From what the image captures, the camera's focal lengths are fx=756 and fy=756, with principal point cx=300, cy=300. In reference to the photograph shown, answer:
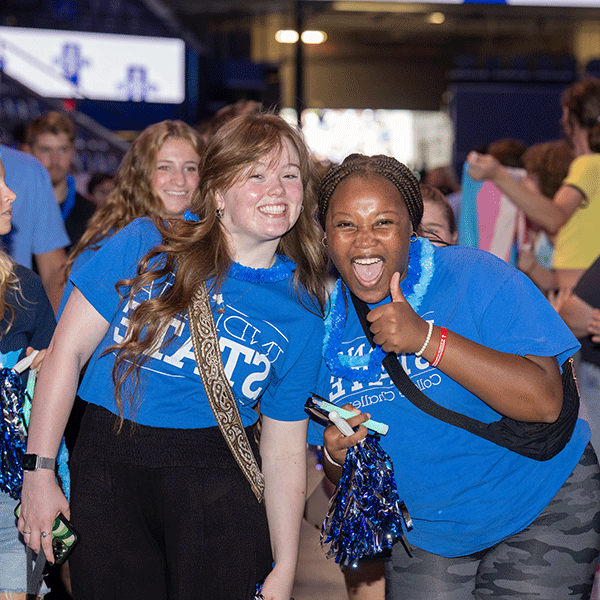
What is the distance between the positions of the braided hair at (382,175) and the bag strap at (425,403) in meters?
0.42

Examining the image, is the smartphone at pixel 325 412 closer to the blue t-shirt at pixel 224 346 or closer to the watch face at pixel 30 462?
the blue t-shirt at pixel 224 346

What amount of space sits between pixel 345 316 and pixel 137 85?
43.3 feet

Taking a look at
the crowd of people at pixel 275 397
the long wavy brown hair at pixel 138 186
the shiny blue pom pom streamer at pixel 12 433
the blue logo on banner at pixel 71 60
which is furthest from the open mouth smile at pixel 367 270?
the blue logo on banner at pixel 71 60

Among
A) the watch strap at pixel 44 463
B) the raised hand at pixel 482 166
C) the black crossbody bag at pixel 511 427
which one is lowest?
the watch strap at pixel 44 463

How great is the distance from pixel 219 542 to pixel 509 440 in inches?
Answer: 32.0

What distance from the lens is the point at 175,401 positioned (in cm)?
201

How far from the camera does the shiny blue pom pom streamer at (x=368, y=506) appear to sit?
1.98m

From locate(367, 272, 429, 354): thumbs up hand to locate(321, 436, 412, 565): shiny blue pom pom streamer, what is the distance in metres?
0.30

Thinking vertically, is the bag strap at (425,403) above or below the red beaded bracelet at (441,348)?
below

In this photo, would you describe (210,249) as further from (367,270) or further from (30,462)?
(30,462)

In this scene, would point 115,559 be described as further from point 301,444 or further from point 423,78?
Result: point 423,78

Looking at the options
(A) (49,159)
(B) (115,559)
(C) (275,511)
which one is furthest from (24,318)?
(A) (49,159)

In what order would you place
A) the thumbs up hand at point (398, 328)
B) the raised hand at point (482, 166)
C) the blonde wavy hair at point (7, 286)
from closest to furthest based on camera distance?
the thumbs up hand at point (398, 328)
the blonde wavy hair at point (7, 286)
the raised hand at point (482, 166)

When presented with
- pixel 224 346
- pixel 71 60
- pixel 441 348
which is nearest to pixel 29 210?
pixel 224 346
